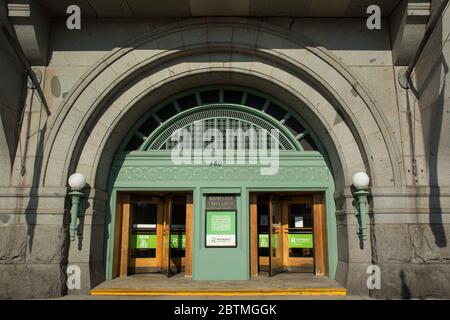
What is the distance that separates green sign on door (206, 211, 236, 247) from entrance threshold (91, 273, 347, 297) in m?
0.95

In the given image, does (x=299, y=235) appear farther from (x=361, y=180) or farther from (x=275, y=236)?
(x=361, y=180)

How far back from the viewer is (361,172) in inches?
303

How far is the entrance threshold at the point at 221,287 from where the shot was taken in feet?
24.8

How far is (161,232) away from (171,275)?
3.75 feet

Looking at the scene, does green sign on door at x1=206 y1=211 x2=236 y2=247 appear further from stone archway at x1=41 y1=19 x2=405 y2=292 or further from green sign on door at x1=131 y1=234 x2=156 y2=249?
stone archway at x1=41 y1=19 x2=405 y2=292

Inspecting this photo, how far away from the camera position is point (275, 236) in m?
9.56

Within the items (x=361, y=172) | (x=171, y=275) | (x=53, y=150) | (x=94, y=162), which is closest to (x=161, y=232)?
(x=171, y=275)

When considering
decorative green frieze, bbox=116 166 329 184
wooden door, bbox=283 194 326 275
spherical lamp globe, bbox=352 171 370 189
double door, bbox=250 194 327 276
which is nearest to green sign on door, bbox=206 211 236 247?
double door, bbox=250 194 327 276

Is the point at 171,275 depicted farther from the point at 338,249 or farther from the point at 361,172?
the point at 361,172

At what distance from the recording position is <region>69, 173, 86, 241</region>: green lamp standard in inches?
298

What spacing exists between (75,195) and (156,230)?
2629 mm

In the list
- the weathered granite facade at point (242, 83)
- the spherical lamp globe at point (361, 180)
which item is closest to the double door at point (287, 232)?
the weathered granite facade at point (242, 83)

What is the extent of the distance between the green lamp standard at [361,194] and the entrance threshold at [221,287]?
138 cm

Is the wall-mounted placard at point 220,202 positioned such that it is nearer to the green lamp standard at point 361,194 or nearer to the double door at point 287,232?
the double door at point 287,232
